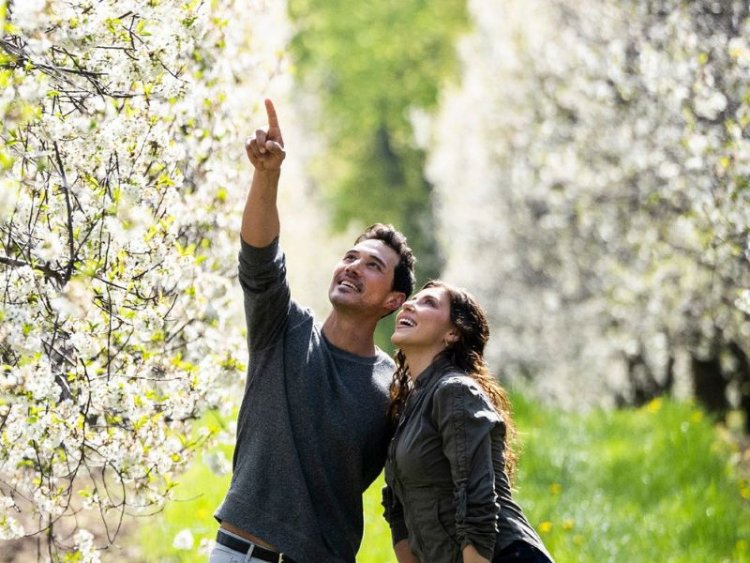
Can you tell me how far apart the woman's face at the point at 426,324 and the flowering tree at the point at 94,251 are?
2.87 feet

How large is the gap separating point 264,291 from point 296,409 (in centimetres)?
44

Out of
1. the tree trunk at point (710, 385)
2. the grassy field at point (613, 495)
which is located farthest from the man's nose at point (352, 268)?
the tree trunk at point (710, 385)

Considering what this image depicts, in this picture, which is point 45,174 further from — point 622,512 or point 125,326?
point 622,512

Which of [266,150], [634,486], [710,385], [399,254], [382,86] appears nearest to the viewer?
[266,150]

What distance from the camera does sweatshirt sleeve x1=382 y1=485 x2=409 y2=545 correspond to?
13.5 feet

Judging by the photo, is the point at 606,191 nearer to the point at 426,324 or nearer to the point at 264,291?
the point at 426,324

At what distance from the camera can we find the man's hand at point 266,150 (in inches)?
150

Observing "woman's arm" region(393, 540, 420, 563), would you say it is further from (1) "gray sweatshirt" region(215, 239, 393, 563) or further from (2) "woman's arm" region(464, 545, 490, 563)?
(2) "woman's arm" region(464, 545, 490, 563)

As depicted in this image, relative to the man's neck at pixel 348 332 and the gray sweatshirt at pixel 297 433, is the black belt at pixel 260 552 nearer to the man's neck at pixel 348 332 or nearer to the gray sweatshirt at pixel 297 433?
the gray sweatshirt at pixel 297 433

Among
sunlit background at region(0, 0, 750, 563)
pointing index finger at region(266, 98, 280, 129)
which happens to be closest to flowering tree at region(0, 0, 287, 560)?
sunlit background at region(0, 0, 750, 563)

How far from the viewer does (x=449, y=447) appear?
3.68m

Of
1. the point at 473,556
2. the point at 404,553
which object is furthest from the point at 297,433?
the point at 473,556

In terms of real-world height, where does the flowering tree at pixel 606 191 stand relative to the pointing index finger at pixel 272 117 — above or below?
above

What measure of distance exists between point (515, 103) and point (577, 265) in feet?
9.91
